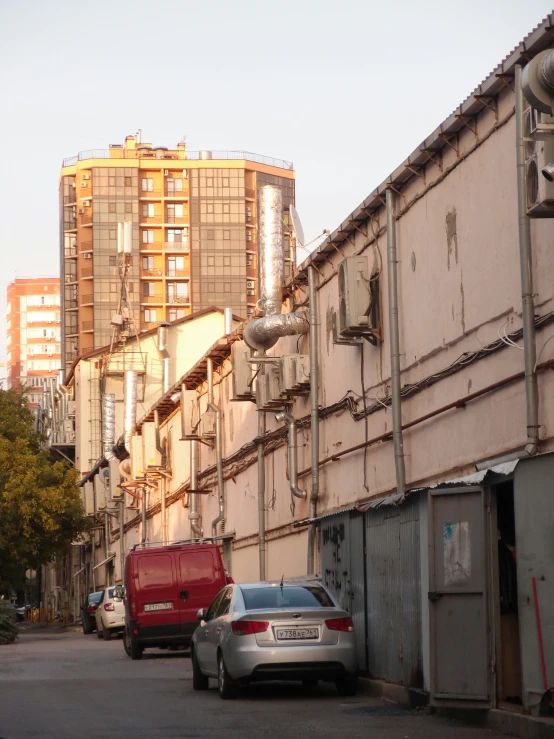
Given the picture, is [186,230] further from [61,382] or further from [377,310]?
[377,310]

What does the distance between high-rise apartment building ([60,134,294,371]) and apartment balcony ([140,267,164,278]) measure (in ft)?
0.26

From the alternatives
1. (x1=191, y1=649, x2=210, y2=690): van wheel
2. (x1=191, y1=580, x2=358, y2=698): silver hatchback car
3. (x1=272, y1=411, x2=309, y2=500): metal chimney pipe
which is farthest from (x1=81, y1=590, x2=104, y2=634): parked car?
(x1=191, y1=580, x2=358, y2=698): silver hatchback car

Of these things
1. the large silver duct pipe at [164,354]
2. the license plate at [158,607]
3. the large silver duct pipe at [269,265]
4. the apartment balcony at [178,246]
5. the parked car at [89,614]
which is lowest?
the parked car at [89,614]

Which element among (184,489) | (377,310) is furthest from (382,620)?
(184,489)

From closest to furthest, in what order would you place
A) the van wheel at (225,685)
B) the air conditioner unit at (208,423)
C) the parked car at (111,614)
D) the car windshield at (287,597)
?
the van wheel at (225,685) → the car windshield at (287,597) → the air conditioner unit at (208,423) → the parked car at (111,614)

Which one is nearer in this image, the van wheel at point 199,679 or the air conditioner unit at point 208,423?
the van wheel at point 199,679

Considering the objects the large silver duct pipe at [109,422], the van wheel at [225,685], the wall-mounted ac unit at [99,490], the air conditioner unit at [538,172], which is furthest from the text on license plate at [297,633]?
the large silver duct pipe at [109,422]

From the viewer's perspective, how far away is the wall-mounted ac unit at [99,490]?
6406 cm

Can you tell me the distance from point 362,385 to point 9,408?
135ft

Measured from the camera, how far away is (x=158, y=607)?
25.9m

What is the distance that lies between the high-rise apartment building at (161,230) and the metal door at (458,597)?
9085cm

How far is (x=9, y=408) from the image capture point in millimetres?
61125

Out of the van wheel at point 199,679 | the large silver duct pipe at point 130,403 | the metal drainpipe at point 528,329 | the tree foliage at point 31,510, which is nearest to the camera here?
the metal drainpipe at point 528,329

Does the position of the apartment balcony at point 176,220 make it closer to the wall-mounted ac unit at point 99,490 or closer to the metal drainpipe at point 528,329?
the wall-mounted ac unit at point 99,490
